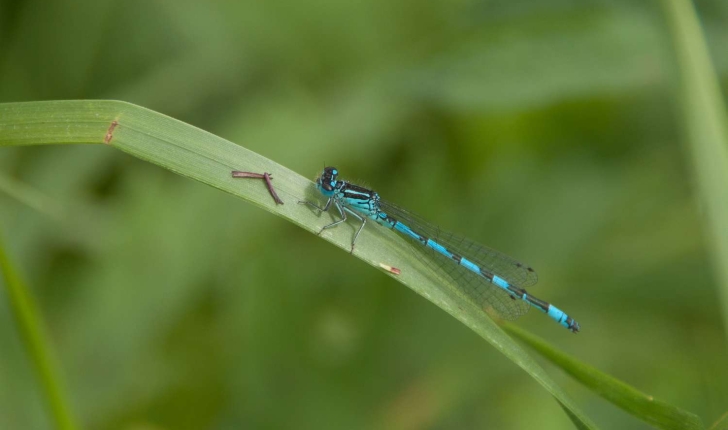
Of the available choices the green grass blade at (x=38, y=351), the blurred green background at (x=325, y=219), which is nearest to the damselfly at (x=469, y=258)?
the blurred green background at (x=325, y=219)

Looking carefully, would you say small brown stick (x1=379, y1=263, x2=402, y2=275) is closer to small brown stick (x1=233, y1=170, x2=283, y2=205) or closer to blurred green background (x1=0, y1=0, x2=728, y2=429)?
small brown stick (x1=233, y1=170, x2=283, y2=205)

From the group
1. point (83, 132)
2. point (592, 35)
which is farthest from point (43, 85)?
point (592, 35)

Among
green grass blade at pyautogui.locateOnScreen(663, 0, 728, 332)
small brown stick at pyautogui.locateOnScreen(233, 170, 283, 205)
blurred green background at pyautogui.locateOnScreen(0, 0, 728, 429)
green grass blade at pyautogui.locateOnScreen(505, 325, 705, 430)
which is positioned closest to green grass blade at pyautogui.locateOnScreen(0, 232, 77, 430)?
blurred green background at pyautogui.locateOnScreen(0, 0, 728, 429)

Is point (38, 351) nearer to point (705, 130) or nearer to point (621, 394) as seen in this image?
point (621, 394)

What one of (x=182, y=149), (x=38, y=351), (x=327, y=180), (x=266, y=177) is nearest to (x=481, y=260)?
(x=327, y=180)

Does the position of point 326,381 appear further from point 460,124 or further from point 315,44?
point 315,44

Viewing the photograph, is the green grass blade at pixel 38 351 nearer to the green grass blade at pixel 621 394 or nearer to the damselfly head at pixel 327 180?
the damselfly head at pixel 327 180

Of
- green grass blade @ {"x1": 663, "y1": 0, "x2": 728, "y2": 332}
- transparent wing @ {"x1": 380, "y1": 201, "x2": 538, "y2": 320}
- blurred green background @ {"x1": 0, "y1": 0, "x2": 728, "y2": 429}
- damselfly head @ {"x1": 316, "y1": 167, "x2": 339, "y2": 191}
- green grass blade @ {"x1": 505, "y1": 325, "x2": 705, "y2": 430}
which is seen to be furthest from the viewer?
transparent wing @ {"x1": 380, "y1": 201, "x2": 538, "y2": 320}
